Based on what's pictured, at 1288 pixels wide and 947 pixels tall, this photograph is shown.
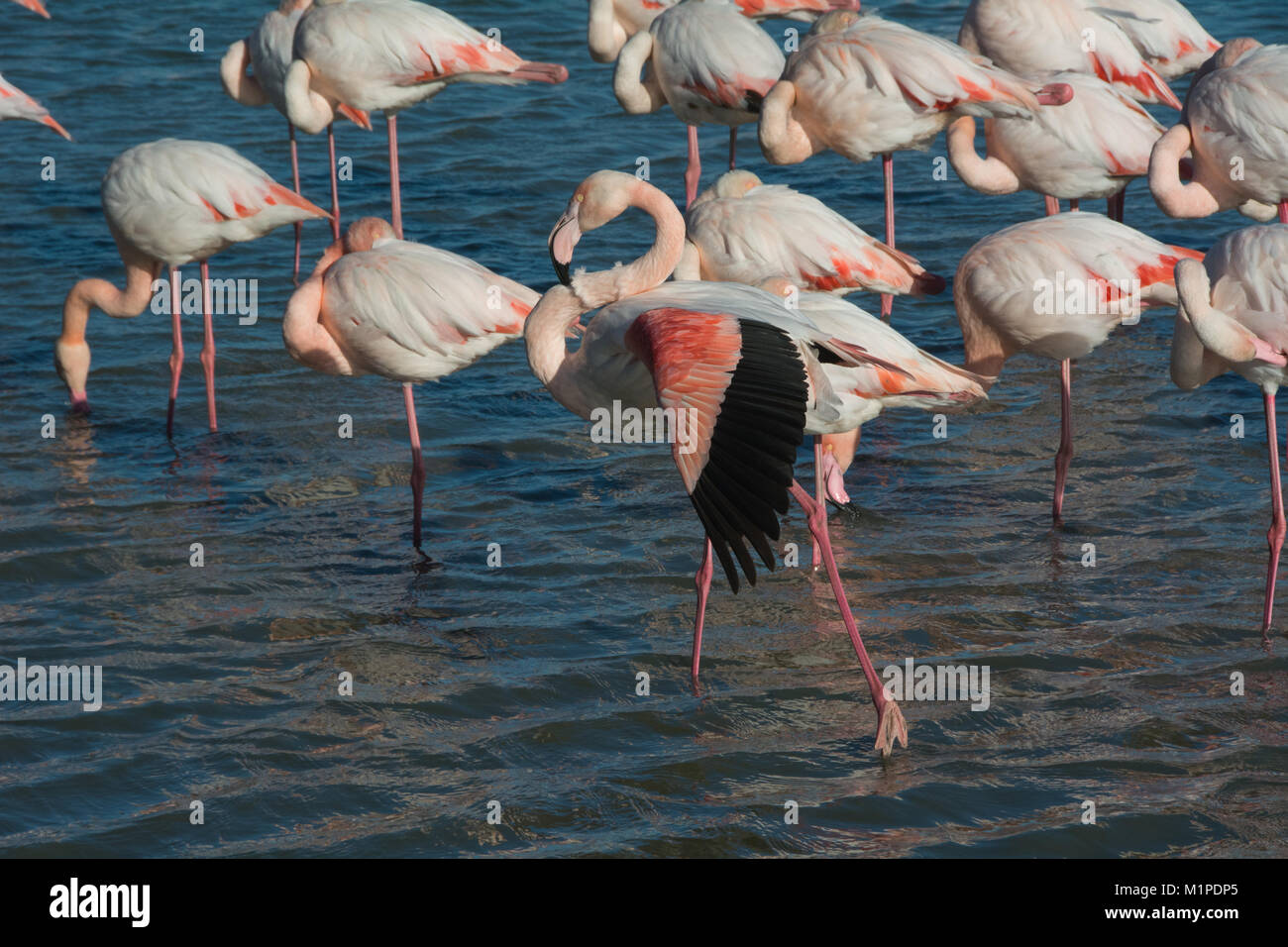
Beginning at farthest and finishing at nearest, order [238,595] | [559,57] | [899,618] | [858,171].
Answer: [559,57] < [858,171] < [238,595] < [899,618]

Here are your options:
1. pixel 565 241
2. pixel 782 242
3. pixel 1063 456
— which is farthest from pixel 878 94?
pixel 565 241

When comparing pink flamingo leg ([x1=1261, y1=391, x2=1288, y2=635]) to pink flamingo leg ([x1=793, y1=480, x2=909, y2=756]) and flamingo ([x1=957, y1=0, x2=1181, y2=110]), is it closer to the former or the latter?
pink flamingo leg ([x1=793, y1=480, x2=909, y2=756])

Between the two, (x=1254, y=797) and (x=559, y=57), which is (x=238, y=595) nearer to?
(x=1254, y=797)

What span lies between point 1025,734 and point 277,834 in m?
2.00

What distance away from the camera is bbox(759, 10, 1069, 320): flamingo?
7277 millimetres

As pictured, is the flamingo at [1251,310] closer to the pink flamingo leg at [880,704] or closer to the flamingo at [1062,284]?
the flamingo at [1062,284]

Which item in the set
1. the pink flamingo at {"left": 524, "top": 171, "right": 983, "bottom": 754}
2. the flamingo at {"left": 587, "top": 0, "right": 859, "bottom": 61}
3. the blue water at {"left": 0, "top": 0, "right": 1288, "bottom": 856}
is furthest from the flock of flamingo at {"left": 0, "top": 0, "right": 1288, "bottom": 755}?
the flamingo at {"left": 587, "top": 0, "right": 859, "bottom": 61}

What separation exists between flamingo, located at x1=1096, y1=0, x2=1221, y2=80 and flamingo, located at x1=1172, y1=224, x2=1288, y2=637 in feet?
11.7

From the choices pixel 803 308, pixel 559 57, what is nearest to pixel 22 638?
pixel 803 308

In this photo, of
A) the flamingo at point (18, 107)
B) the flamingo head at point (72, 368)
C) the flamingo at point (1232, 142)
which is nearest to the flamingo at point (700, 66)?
the flamingo at point (1232, 142)

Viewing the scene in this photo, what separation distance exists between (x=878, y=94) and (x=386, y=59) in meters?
2.55

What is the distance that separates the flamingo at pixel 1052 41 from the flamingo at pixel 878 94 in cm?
90

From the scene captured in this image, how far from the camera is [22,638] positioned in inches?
214

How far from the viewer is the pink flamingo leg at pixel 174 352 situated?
724 centimetres
